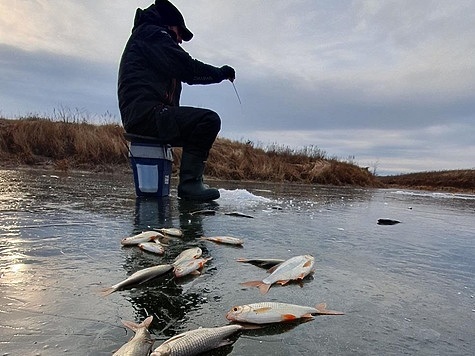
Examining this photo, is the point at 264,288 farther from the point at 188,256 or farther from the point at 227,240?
the point at 227,240

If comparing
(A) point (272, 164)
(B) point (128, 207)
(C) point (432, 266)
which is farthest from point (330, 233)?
(A) point (272, 164)

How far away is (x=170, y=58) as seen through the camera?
5.24 metres

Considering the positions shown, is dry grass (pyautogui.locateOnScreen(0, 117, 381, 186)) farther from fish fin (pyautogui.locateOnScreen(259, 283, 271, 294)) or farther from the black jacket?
fish fin (pyautogui.locateOnScreen(259, 283, 271, 294))

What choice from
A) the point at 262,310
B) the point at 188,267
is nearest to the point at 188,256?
the point at 188,267

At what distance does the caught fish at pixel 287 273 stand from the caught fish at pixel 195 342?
64 cm

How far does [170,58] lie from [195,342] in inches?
179

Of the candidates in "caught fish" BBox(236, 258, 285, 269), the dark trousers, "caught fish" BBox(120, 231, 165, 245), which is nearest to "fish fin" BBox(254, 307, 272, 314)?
"caught fish" BBox(236, 258, 285, 269)

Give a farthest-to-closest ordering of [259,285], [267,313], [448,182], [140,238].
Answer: [448,182], [140,238], [259,285], [267,313]

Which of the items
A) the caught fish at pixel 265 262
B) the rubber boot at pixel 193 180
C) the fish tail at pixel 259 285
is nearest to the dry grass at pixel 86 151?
the rubber boot at pixel 193 180

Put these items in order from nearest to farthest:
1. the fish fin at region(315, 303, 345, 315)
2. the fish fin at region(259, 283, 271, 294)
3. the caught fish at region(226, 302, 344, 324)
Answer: the caught fish at region(226, 302, 344, 324), the fish fin at region(315, 303, 345, 315), the fish fin at region(259, 283, 271, 294)

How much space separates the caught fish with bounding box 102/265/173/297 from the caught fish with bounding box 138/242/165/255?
447 mm

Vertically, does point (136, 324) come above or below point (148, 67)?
below

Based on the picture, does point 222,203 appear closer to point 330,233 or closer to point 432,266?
point 330,233

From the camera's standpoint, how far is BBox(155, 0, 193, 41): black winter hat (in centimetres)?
550
